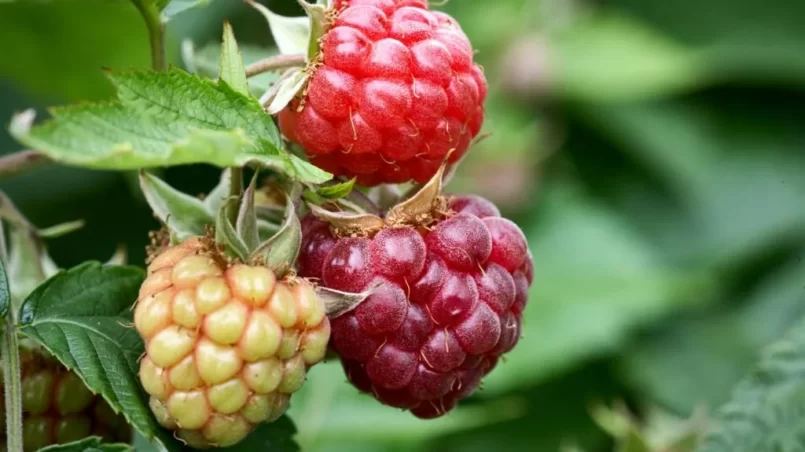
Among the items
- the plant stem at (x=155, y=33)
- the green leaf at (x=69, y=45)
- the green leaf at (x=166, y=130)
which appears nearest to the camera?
the green leaf at (x=166, y=130)

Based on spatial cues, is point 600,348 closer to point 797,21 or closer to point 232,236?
point 232,236

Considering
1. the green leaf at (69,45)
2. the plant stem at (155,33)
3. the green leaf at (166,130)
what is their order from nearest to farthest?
1. the green leaf at (166,130)
2. the plant stem at (155,33)
3. the green leaf at (69,45)

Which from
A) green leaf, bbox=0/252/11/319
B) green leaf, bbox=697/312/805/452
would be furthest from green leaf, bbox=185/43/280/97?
green leaf, bbox=697/312/805/452

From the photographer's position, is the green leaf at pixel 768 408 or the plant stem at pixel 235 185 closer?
the plant stem at pixel 235 185

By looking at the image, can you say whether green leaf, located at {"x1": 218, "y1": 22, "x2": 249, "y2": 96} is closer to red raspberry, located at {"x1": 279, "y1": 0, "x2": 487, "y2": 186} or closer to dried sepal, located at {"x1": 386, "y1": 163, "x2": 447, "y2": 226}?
red raspberry, located at {"x1": 279, "y1": 0, "x2": 487, "y2": 186}

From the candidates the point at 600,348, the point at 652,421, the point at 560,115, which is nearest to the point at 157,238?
the point at 652,421

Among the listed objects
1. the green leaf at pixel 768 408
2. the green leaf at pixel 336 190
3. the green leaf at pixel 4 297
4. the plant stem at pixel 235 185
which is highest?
the green leaf at pixel 336 190

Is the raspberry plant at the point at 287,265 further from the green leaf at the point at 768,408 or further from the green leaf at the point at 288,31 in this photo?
the green leaf at the point at 768,408

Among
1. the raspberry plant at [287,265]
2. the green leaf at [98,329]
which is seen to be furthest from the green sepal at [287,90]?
the green leaf at [98,329]
